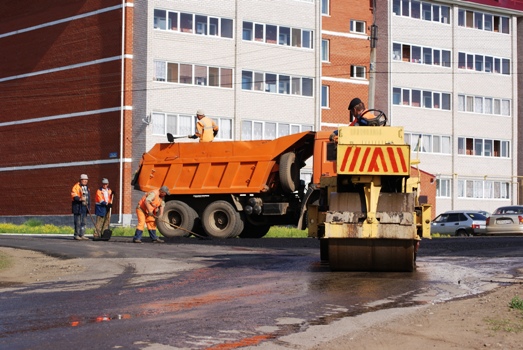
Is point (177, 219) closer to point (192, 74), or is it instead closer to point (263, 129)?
point (192, 74)

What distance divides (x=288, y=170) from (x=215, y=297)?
15157 mm

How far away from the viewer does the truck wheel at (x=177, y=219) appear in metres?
27.4

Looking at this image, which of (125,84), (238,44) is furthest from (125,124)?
(238,44)

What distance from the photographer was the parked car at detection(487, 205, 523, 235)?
37.1 m

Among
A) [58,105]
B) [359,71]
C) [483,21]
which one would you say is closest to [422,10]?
[483,21]

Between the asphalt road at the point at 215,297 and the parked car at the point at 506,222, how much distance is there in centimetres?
1896

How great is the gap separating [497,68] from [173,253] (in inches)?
1892

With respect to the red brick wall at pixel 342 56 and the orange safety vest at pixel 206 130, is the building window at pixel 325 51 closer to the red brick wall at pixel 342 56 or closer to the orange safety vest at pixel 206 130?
the red brick wall at pixel 342 56

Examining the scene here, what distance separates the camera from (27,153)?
2119 inches

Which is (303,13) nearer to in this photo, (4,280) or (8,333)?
Result: (4,280)

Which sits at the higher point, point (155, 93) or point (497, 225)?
point (155, 93)

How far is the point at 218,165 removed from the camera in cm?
2733

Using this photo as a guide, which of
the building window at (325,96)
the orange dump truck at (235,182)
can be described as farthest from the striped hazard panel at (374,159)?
the building window at (325,96)

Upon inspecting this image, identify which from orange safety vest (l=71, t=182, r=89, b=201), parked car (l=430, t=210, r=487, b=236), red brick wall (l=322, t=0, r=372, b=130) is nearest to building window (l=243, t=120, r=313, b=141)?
red brick wall (l=322, t=0, r=372, b=130)
